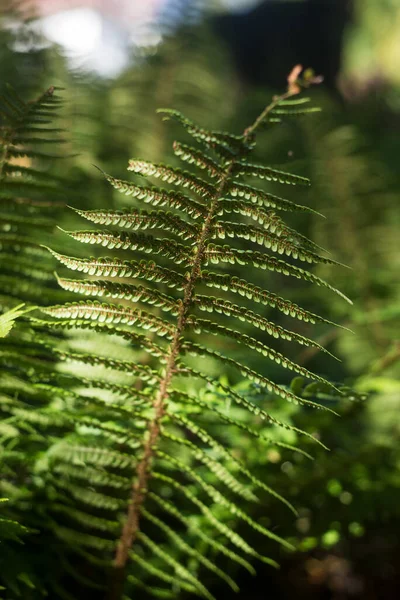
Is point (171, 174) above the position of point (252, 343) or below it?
above

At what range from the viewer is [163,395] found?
70 cm

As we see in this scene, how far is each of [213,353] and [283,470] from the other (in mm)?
535

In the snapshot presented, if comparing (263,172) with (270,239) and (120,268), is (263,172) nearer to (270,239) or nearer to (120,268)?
(270,239)

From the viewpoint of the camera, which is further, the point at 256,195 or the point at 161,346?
the point at 161,346

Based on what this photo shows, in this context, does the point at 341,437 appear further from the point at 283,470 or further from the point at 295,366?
the point at 295,366

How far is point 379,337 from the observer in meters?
1.60

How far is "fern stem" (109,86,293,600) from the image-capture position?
0.62m

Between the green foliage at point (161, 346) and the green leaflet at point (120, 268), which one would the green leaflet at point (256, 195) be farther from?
the green leaflet at point (120, 268)

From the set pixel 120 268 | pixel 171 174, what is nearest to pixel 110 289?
pixel 120 268

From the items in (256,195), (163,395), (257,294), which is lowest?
(163,395)

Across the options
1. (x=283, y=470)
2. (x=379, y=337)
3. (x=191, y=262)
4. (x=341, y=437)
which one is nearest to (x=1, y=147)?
(x=191, y=262)

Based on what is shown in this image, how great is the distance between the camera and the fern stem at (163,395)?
62 cm

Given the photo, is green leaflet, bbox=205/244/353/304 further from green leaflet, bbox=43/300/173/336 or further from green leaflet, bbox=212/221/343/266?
green leaflet, bbox=43/300/173/336

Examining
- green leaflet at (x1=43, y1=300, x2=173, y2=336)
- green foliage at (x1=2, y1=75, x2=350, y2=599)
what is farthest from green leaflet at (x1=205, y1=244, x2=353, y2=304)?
green leaflet at (x1=43, y1=300, x2=173, y2=336)
